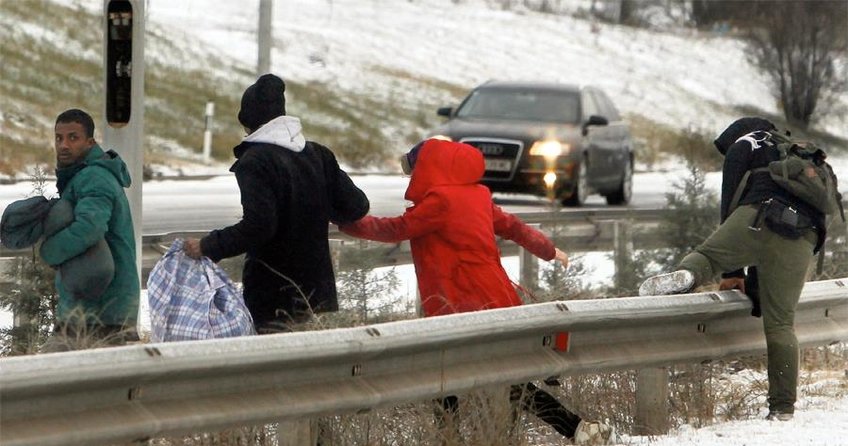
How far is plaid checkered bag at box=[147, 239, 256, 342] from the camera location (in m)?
6.69

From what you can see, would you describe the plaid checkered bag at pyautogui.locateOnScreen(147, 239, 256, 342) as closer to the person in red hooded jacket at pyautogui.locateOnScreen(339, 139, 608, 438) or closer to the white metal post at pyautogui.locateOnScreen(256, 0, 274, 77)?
the person in red hooded jacket at pyautogui.locateOnScreen(339, 139, 608, 438)

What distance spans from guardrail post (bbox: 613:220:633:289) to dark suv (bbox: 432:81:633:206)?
5.80 meters

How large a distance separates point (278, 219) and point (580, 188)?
1566 cm

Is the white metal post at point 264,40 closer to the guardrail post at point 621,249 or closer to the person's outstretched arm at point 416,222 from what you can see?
the guardrail post at point 621,249

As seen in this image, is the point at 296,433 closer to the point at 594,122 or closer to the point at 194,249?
the point at 194,249

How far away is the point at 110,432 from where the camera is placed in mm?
5363

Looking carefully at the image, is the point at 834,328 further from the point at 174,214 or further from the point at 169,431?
the point at 174,214

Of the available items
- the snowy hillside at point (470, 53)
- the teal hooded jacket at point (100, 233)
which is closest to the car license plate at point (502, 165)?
the teal hooded jacket at point (100, 233)

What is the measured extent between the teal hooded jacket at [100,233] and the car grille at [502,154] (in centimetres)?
1409

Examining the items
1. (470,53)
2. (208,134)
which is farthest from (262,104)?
(470,53)

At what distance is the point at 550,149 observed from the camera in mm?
21766

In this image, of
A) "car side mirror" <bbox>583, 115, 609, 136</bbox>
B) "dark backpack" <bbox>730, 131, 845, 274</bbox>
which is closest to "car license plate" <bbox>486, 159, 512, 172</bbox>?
"car side mirror" <bbox>583, 115, 609, 136</bbox>

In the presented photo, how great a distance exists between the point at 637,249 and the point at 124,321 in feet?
24.9

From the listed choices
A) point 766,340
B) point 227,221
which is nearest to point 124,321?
point 766,340
